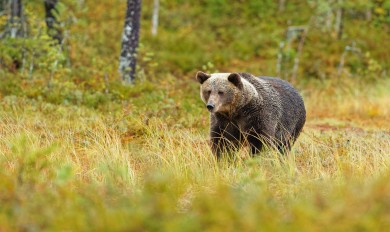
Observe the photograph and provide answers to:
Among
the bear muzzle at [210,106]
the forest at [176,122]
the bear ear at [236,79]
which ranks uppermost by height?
the bear ear at [236,79]

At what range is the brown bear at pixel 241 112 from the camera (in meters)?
7.39

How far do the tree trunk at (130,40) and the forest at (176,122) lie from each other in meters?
0.04

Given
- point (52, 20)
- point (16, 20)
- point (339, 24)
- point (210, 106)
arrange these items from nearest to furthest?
point (210, 106) → point (16, 20) → point (52, 20) → point (339, 24)

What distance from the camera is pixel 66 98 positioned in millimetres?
12633

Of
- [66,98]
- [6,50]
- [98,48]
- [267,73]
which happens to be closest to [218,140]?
[66,98]

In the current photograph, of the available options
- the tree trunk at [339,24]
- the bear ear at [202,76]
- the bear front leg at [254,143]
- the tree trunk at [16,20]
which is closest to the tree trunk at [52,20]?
the tree trunk at [16,20]

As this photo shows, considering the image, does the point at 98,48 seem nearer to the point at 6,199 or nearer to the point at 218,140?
the point at 218,140

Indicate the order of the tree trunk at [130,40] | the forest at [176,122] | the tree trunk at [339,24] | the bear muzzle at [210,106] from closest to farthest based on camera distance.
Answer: the forest at [176,122] → the bear muzzle at [210,106] → the tree trunk at [130,40] → the tree trunk at [339,24]

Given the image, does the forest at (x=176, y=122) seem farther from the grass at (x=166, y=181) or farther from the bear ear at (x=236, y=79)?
the bear ear at (x=236, y=79)

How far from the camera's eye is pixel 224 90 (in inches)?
290

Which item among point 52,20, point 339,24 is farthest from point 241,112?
point 339,24

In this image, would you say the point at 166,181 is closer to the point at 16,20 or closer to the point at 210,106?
the point at 210,106

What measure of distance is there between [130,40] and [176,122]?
16.9ft

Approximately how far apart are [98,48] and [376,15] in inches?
554
